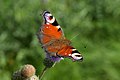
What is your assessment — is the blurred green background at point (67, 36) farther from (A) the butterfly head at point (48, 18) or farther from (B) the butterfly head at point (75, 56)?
(B) the butterfly head at point (75, 56)

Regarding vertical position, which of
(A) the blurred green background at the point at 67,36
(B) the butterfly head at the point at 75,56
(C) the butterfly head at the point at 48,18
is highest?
(C) the butterfly head at the point at 48,18

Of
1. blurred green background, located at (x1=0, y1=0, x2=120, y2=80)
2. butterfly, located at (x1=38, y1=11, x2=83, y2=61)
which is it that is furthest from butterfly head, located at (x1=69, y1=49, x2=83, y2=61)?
blurred green background, located at (x1=0, y1=0, x2=120, y2=80)

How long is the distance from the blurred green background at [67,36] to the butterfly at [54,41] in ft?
6.80

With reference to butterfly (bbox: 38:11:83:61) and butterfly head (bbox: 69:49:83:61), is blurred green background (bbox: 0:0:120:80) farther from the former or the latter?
butterfly head (bbox: 69:49:83:61)

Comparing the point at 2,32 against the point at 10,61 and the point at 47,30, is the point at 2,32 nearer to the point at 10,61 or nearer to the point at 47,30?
the point at 10,61

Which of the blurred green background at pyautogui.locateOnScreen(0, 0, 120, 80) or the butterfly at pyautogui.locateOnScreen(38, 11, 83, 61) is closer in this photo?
the butterfly at pyautogui.locateOnScreen(38, 11, 83, 61)

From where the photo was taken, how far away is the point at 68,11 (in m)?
7.09

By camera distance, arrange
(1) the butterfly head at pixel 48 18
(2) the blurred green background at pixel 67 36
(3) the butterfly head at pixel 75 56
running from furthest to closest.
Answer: (2) the blurred green background at pixel 67 36
(1) the butterfly head at pixel 48 18
(3) the butterfly head at pixel 75 56

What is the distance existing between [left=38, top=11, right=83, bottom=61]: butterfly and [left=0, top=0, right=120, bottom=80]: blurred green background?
6.80ft

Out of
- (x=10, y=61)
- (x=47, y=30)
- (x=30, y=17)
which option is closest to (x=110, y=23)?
(x=30, y=17)

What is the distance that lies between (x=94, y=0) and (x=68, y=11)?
64cm

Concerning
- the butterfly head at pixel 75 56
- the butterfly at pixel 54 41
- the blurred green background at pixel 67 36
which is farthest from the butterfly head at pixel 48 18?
the blurred green background at pixel 67 36

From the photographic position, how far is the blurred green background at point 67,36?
6.29 meters

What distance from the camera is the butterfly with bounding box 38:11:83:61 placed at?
343 centimetres
